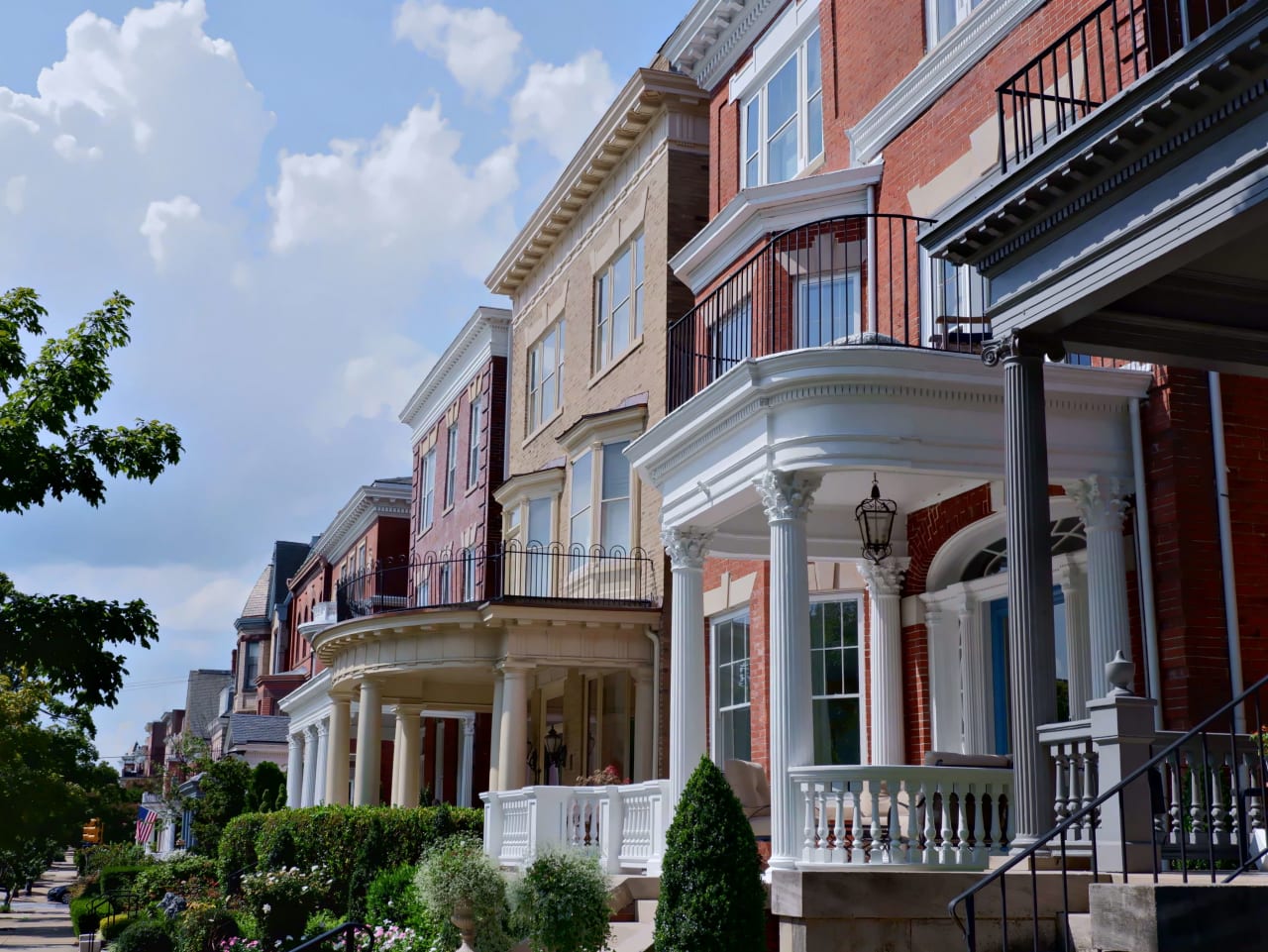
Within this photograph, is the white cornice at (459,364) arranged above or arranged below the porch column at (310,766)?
above

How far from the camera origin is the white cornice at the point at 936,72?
607 inches

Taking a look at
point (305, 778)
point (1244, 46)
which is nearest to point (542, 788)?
point (1244, 46)

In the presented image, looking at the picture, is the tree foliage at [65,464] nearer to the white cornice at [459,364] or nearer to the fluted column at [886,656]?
the fluted column at [886,656]

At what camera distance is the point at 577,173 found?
1064 inches

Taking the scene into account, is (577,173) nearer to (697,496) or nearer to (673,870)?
(697,496)

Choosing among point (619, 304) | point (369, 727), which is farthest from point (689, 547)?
point (369, 727)

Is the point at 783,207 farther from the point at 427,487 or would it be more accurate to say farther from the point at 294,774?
the point at 294,774

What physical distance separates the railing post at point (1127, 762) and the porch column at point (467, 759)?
24731 millimetres

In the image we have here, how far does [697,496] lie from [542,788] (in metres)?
4.60

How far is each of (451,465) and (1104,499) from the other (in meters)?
25.7

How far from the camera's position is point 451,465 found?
37406 mm

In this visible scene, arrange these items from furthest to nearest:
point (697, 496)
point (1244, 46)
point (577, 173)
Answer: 1. point (577, 173)
2. point (697, 496)
3. point (1244, 46)

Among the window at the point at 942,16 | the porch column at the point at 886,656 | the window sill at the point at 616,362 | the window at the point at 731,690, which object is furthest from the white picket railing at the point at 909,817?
the window sill at the point at 616,362

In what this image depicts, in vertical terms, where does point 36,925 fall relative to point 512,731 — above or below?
below
